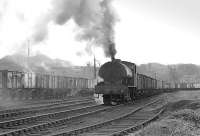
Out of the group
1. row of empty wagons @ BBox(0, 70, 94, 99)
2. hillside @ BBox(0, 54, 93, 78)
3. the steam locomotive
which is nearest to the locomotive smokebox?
the steam locomotive

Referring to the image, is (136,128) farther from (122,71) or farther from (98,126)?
(122,71)

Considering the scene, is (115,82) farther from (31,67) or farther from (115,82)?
(31,67)

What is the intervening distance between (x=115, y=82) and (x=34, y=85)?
47.3ft

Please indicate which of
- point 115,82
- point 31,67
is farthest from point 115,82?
point 31,67

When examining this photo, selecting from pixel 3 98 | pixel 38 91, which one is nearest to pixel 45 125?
pixel 3 98

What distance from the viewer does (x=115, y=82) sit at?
24.7m

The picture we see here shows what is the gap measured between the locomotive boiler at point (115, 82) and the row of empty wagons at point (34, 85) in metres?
10.1

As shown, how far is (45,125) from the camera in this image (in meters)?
12.7

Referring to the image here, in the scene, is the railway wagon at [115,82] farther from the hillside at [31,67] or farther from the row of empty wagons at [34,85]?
the hillside at [31,67]

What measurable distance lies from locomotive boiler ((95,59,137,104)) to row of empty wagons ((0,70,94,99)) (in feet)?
33.1

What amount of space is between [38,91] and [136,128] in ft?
84.7

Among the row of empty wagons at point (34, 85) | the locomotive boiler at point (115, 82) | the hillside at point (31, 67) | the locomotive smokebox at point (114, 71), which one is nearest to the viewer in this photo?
the locomotive boiler at point (115, 82)

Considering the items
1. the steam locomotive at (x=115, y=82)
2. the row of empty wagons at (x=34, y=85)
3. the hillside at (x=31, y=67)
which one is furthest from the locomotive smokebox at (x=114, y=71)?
the hillside at (x=31, y=67)

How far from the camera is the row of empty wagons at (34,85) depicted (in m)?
29.6
